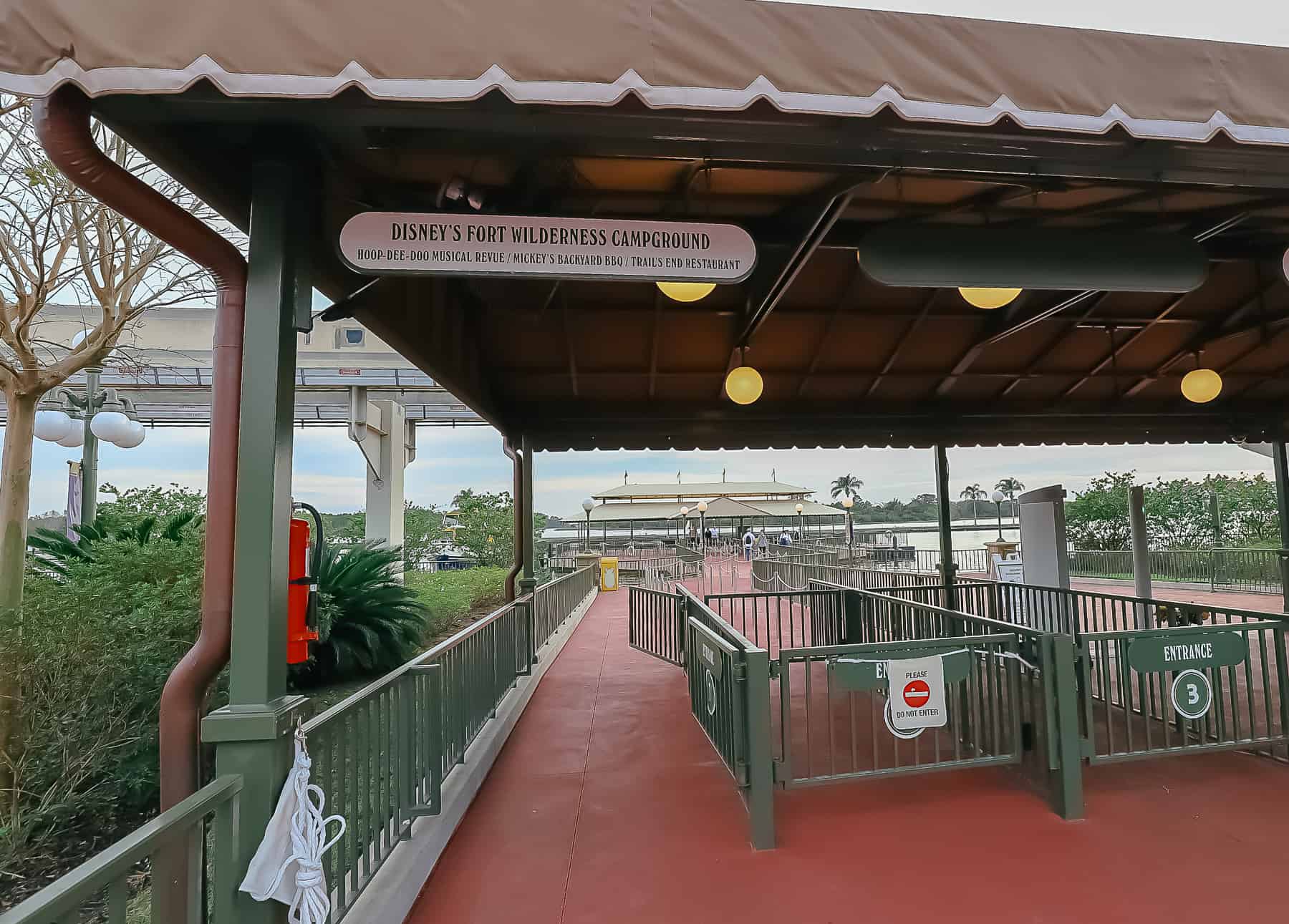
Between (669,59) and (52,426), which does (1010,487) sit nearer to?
(52,426)

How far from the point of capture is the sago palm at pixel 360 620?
7215mm

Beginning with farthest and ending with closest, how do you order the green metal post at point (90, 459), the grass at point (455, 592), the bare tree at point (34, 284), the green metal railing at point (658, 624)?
the grass at point (455, 592)
the green metal post at point (90, 459)
the green metal railing at point (658, 624)
the bare tree at point (34, 284)

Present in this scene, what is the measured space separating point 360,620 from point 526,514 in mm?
2283

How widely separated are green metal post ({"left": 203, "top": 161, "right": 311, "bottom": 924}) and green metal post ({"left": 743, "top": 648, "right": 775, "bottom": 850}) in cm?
237

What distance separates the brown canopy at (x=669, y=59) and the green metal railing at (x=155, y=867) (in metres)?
2.14

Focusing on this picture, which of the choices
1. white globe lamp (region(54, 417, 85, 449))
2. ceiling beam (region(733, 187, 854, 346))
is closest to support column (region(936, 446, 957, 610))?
ceiling beam (region(733, 187, 854, 346))

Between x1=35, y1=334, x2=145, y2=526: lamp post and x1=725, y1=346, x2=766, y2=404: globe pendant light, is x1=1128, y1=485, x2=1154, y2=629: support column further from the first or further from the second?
x1=35, y1=334, x2=145, y2=526: lamp post

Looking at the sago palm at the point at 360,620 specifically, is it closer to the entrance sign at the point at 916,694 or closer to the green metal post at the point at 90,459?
the green metal post at the point at 90,459

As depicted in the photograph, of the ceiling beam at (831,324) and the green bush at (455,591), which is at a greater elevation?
the ceiling beam at (831,324)

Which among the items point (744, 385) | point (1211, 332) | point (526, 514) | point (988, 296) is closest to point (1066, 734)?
point (988, 296)

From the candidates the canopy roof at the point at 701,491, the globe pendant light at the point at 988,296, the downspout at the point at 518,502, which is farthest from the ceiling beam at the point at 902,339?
the canopy roof at the point at 701,491

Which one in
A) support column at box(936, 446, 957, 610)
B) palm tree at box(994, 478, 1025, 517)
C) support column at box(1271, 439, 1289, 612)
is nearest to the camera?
support column at box(936, 446, 957, 610)

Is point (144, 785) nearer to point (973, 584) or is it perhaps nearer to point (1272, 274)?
point (973, 584)

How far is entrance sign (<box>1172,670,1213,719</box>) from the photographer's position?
14.2 ft
